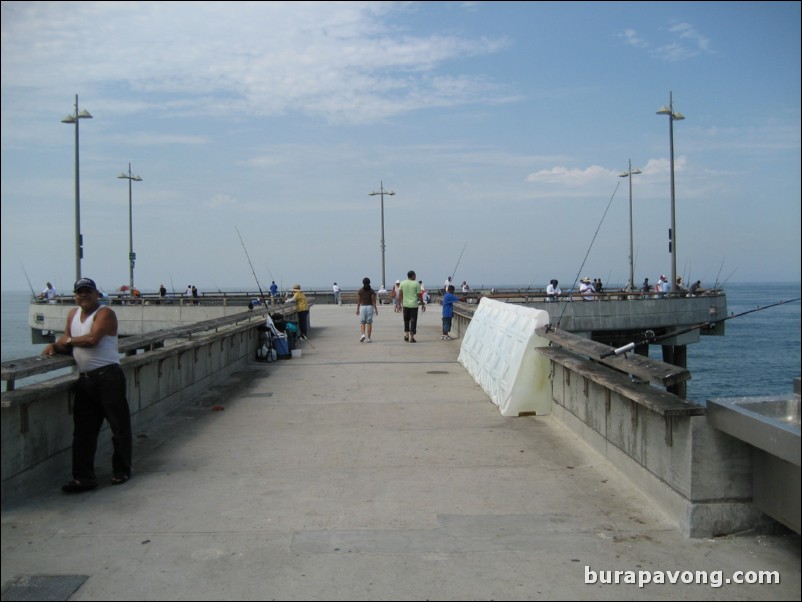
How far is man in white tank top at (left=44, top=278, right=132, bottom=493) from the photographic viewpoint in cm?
612

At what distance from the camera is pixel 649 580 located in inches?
174

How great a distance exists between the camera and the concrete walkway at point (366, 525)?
4.32 m

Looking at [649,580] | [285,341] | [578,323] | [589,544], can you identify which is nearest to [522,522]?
[589,544]

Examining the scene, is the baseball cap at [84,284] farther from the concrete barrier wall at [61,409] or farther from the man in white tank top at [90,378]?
the concrete barrier wall at [61,409]

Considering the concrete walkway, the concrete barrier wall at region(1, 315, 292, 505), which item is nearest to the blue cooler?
the concrete barrier wall at region(1, 315, 292, 505)

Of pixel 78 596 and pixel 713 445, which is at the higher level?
pixel 713 445

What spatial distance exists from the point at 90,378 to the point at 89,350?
23 centimetres

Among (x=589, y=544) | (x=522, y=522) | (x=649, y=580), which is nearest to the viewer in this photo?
(x=649, y=580)

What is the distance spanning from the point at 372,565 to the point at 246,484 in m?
2.21

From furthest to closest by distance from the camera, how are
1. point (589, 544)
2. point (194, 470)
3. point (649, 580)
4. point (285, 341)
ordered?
point (285, 341) < point (194, 470) < point (589, 544) < point (649, 580)

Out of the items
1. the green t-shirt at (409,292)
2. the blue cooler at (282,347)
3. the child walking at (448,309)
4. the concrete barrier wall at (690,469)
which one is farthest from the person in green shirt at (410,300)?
the concrete barrier wall at (690,469)

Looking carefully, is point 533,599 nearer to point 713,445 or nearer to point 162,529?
point 713,445

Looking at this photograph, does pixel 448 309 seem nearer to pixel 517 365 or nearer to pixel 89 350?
pixel 517 365

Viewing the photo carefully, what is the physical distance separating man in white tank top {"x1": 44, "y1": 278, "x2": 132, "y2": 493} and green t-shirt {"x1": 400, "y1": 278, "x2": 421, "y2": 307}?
13.8 meters
